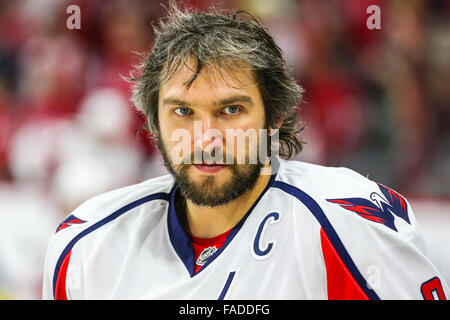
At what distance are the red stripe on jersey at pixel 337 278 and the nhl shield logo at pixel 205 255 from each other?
42 cm

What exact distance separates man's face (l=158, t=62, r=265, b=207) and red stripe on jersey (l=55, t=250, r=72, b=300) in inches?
18.5

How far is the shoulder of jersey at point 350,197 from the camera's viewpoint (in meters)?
1.73

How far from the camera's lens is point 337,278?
1.68m

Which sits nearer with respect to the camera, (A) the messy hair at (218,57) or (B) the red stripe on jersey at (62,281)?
(A) the messy hair at (218,57)

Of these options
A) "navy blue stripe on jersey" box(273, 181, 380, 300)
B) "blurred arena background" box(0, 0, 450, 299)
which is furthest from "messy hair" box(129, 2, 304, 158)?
"blurred arena background" box(0, 0, 450, 299)

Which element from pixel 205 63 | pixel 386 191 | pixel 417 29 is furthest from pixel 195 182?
pixel 417 29

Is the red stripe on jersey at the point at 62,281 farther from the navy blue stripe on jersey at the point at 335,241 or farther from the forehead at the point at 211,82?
the navy blue stripe on jersey at the point at 335,241

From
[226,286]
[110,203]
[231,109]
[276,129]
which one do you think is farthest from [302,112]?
[226,286]

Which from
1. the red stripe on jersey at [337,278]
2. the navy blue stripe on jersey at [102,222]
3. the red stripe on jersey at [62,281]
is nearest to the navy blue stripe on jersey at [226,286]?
the red stripe on jersey at [337,278]

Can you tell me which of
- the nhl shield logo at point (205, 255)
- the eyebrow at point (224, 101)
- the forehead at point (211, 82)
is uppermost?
the forehead at point (211, 82)

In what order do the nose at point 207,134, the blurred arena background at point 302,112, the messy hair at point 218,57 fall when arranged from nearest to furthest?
the nose at point 207,134 < the messy hair at point 218,57 < the blurred arena background at point 302,112

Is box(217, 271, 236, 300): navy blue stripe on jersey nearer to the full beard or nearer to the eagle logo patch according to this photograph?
the full beard

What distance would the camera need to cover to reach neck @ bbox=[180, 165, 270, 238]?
6.48 ft
